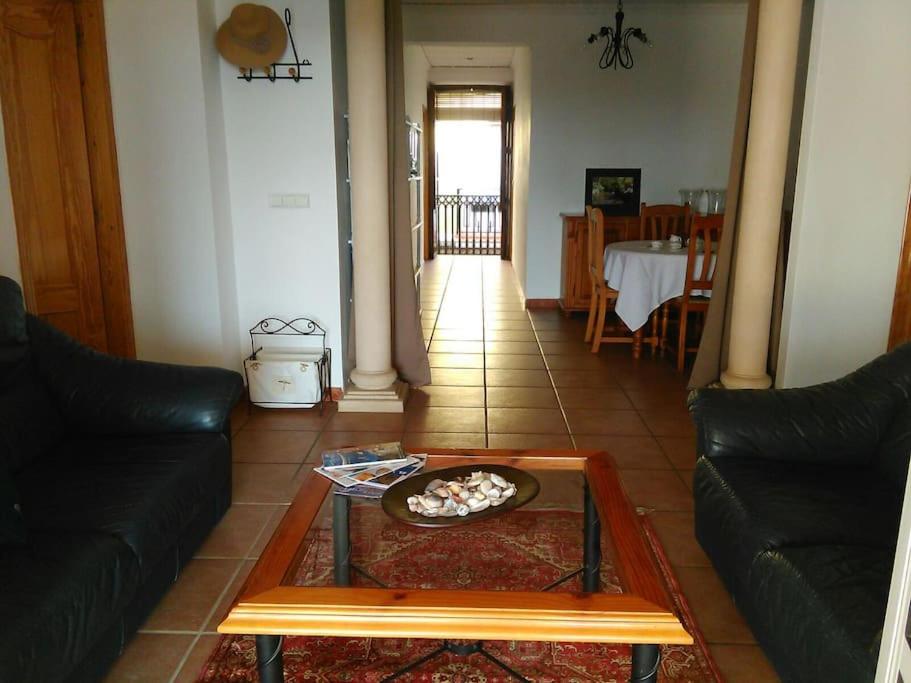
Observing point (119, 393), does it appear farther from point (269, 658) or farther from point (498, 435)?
point (498, 435)

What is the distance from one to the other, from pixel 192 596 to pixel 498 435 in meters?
1.82

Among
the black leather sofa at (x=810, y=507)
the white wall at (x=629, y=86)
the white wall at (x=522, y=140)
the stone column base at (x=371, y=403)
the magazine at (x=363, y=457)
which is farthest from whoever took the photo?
the white wall at (x=522, y=140)

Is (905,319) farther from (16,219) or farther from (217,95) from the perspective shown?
(16,219)

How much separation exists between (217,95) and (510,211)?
6982 millimetres

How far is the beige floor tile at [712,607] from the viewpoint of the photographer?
2.17 m

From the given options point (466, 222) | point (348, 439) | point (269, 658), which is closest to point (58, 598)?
point (269, 658)

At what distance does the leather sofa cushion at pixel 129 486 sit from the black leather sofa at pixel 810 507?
1610 mm

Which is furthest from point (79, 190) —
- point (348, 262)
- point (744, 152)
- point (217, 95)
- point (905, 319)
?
point (905, 319)

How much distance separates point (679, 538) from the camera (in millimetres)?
2744

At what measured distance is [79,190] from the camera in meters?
3.71

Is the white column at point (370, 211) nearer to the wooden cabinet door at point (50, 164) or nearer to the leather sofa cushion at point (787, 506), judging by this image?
the wooden cabinet door at point (50, 164)

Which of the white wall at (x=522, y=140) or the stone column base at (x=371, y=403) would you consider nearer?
the stone column base at (x=371, y=403)

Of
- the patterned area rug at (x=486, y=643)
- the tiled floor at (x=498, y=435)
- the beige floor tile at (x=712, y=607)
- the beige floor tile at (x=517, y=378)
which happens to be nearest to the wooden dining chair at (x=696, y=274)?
the tiled floor at (x=498, y=435)

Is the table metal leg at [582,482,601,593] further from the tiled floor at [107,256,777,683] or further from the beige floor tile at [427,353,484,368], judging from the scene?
the beige floor tile at [427,353,484,368]
